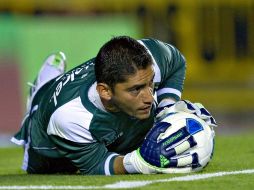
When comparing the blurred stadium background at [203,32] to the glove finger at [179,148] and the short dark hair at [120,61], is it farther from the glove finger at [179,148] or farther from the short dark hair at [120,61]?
the glove finger at [179,148]

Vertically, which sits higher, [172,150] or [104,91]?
[104,91]

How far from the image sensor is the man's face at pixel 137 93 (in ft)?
20.1

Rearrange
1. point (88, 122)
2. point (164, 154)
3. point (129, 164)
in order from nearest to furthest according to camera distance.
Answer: point (164, 154) → point (129, 164) → point (88, 122)

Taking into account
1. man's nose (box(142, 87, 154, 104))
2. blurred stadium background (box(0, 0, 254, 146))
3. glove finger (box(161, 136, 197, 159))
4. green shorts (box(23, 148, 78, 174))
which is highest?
man's nose (box(142, 87, 154, 104))

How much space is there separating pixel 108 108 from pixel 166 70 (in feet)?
2.93

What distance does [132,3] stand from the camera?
16.2m

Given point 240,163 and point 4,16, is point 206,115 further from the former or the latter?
point 4,16

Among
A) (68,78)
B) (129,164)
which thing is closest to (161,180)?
(129,164)

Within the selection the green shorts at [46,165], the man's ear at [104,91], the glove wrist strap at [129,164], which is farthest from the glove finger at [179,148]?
the green shorts at [46,165]

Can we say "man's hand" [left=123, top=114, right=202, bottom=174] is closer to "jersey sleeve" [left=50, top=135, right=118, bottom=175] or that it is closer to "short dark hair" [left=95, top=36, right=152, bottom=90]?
"jersey sleeve" [left=50, top=135, right=118, bottom=175]

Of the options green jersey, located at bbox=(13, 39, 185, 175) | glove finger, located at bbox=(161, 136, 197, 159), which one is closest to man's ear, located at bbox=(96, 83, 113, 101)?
green jersey, located at bbox=(13, 39, 185, 175)

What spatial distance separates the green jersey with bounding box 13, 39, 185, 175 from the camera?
634 centimetres

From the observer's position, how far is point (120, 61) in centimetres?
612

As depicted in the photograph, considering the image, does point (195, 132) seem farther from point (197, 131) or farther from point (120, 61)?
point (120, 61)
